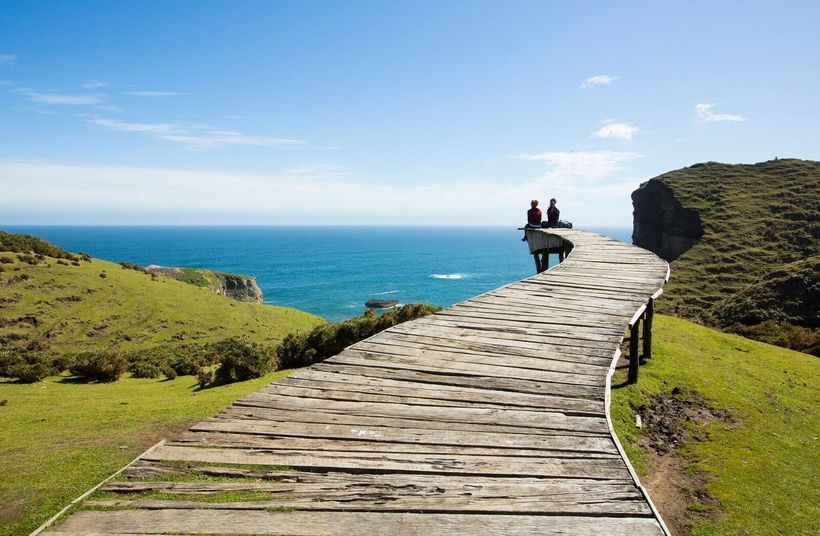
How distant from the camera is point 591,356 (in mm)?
5840

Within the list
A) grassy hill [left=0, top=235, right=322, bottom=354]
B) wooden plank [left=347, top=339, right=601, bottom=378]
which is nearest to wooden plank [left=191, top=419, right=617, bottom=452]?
wooden plank [left=347, top=339, right=601, bottom=378]

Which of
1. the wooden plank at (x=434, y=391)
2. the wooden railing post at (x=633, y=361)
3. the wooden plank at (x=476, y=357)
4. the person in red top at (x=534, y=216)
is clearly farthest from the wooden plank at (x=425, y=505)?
the person in red top at (x=534, y=216)

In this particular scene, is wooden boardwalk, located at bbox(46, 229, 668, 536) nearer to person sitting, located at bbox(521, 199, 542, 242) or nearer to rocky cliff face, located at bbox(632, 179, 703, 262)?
person sitting, located at bbox(521, 199, 542, 242)

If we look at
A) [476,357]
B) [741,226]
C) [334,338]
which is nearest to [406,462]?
[476,357]

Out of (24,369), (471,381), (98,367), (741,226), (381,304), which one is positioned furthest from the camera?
(381,304)

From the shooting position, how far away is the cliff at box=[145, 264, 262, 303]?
268 feet

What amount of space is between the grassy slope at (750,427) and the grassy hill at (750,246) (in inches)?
449

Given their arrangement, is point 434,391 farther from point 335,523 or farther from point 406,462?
point 335,523

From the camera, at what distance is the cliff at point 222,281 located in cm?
8162

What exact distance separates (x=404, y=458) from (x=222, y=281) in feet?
294

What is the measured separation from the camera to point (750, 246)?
200 feet

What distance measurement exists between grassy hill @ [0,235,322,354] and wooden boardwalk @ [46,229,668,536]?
37.6 m

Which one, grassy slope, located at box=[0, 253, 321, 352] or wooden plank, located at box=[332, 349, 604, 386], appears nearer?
wooden plank, located at box=[332, 349, 604, 386]

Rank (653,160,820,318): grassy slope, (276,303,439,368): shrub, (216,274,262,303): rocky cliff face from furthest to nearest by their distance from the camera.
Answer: (216,274,262,303): rocky cliff face
(653,160,820,318): grassy slope
(276,303,439,368): shrub
